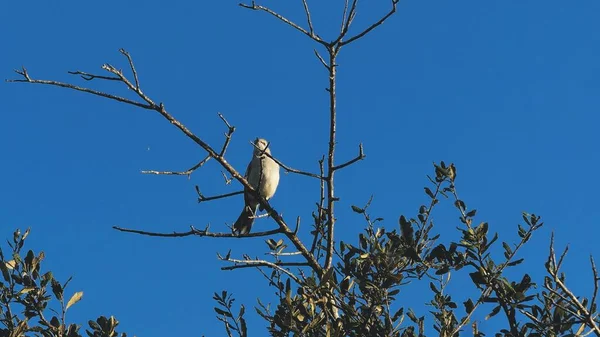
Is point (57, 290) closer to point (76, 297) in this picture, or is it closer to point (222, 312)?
point (76, 297)

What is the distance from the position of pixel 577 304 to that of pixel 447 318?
118 cm

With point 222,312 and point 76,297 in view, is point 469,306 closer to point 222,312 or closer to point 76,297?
point 222,312

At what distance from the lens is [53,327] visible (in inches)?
181

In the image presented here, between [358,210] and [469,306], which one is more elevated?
[358,210]

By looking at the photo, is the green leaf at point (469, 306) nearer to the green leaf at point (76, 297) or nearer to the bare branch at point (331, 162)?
the bare branch at point (331, 162)

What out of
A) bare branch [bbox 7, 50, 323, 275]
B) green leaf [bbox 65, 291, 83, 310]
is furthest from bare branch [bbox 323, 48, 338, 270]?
green leaf [bbox 65, 291, 83, 310]

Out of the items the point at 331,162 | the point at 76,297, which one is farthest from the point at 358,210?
the point at 76,297

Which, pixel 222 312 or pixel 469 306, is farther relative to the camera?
pixel 222 312

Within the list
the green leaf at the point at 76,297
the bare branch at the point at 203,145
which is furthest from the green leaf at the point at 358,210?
the green leaf at the point at 76,297

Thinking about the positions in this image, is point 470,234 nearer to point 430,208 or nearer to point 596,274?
point 430,208

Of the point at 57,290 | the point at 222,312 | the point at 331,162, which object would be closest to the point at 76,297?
the point at 57,290

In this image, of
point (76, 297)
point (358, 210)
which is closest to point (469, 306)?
point (358, 210)

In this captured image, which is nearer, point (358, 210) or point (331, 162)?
point (331, 162)

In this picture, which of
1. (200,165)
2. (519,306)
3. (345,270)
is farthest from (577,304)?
(200,165)
